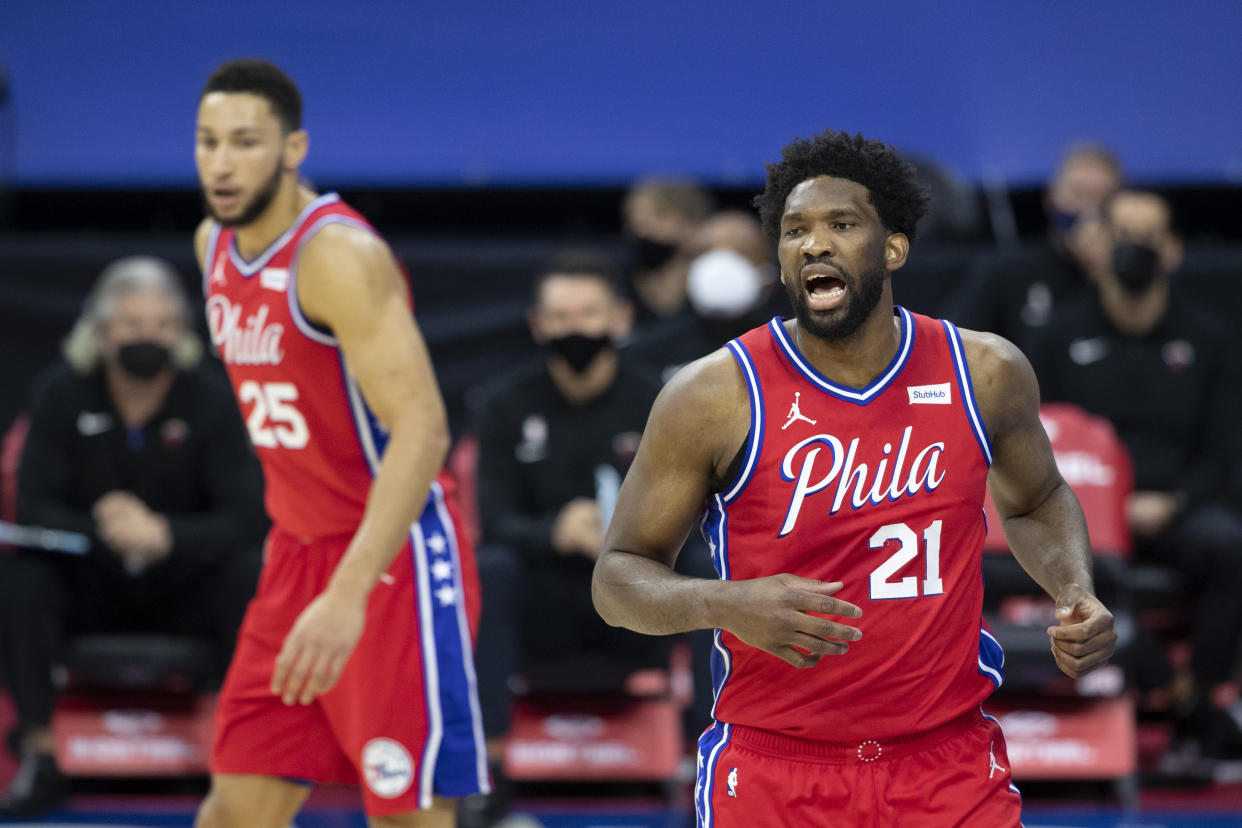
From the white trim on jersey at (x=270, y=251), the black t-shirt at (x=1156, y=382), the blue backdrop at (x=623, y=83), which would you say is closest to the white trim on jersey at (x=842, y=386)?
the white trim on jersey at (x=270, y=251)

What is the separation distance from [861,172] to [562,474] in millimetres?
2926

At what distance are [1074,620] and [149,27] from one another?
245 inches

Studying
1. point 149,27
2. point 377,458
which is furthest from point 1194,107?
point 377,458

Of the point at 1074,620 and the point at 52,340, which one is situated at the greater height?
the point at 52,340

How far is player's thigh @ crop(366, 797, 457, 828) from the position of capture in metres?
3.26

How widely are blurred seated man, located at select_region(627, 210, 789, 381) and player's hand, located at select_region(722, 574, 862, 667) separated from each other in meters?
3.04

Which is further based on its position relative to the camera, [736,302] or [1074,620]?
[736,302]

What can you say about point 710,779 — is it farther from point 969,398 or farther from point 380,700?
point 380,700

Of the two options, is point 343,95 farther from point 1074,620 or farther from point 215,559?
point 1074,620

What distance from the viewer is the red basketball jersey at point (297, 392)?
327cm

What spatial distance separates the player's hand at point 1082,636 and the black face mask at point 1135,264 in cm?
346

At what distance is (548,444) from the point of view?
5355 millimetres

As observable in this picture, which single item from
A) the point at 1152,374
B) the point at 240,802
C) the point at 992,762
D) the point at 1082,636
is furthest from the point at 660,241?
the point at 1082,636

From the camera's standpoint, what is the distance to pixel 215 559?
5184mm
